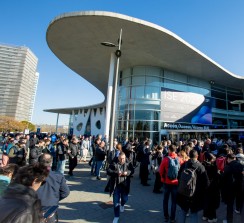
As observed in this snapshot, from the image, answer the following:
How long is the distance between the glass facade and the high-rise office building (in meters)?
116

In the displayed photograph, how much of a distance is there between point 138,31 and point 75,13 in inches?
205

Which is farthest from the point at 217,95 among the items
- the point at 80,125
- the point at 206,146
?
the point at 80,125

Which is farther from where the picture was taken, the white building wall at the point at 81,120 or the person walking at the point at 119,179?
the white building wall at the point at 81,120

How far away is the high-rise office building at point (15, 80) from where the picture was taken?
120 m

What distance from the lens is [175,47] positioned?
18.9 meters

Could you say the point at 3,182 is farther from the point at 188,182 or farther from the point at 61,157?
the point at 61,157

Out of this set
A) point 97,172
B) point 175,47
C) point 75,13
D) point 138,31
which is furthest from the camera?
point 175,47

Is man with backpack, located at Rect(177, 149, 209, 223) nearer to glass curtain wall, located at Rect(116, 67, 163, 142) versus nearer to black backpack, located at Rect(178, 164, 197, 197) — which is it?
black backpack, located at Rect(178, 164, 197, 197)

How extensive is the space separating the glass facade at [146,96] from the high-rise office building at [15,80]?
382ft

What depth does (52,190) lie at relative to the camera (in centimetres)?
304

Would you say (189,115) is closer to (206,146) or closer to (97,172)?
(206,146)

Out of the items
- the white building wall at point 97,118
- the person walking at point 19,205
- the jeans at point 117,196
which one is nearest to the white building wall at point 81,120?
the white building wall at point 97,118

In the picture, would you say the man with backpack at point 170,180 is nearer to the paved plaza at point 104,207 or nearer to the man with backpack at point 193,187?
the paved plaza at point 104,207

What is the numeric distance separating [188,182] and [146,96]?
18.8 meters
